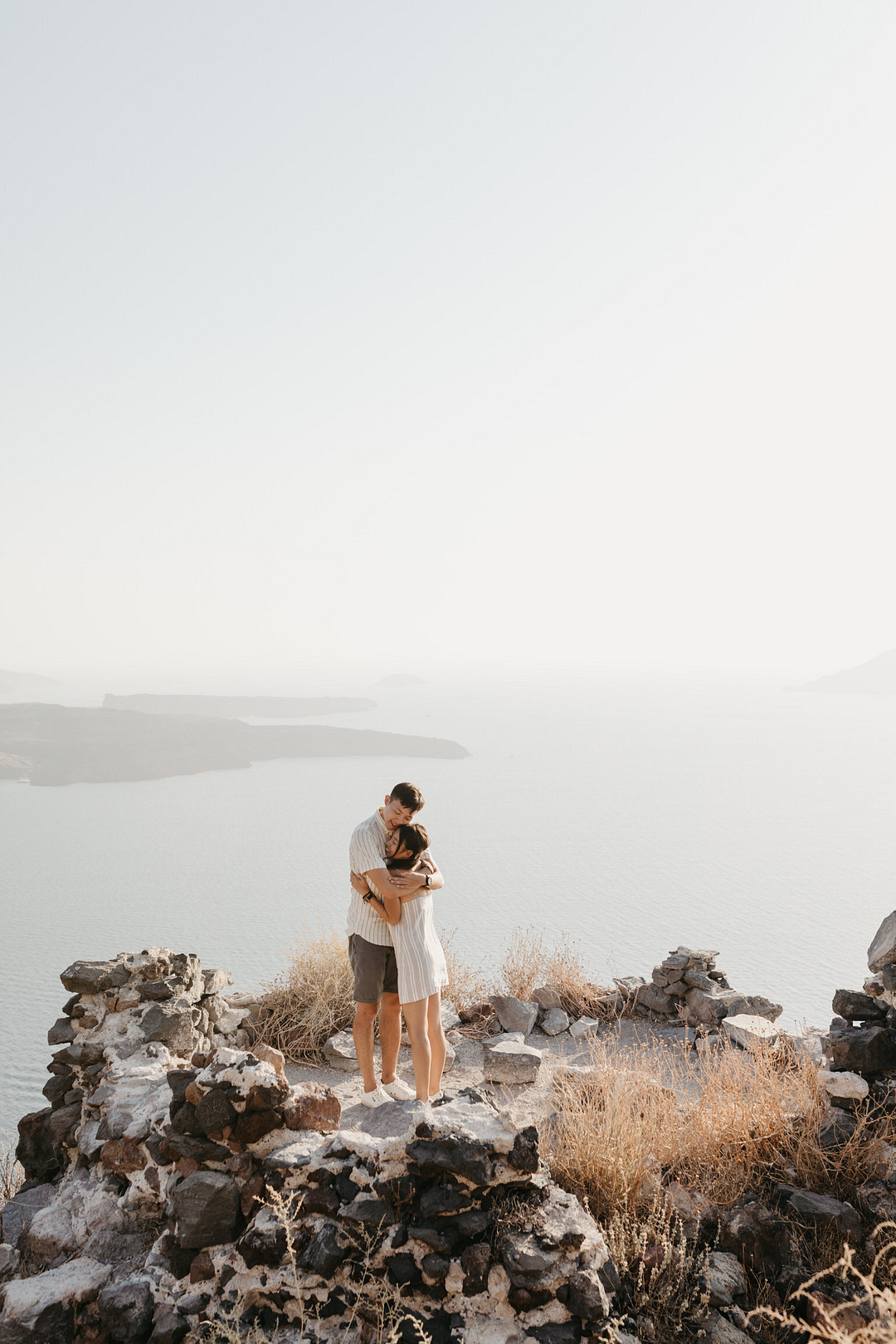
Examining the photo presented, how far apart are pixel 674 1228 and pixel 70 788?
41.8 m

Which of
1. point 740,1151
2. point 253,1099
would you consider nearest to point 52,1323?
point 253,1099

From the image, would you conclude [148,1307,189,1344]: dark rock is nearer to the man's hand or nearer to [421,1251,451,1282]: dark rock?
[421,1251,451,1282]: dark rock

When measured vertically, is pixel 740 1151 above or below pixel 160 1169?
below

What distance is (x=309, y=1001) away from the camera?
6.94 meters

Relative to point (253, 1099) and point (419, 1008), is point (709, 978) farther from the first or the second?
point (253, 1099)

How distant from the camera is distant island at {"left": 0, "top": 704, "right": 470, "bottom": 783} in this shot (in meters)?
41.8

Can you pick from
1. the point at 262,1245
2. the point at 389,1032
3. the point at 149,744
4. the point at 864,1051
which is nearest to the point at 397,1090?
the point at 389,1032

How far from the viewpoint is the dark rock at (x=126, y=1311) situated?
2.77 meters

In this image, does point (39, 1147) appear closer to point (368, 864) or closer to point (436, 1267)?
point (368, 864)

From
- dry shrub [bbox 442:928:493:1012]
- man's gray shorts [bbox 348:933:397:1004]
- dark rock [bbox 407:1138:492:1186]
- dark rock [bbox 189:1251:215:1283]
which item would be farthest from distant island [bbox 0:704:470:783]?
dark rock [bbox 407:1138:492:1186]

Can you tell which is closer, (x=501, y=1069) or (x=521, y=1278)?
(x=521, y=1278)

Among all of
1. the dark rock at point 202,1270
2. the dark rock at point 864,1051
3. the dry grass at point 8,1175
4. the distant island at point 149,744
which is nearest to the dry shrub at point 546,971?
the dark rock at point 864,1051

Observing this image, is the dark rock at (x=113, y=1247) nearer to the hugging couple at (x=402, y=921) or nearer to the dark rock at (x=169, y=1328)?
the dark rock at (x=169, y=1328)

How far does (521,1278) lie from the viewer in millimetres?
2688
